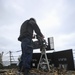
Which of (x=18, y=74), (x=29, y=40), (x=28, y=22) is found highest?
(x=28, y=22)

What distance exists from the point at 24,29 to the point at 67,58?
77.6 inches

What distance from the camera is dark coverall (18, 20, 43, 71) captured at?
4.38 m

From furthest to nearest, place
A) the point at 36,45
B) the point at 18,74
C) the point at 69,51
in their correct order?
1. the point at 69,51
2. the point at 36,45
3. the point at 18,74

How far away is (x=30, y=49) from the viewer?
4473 mm

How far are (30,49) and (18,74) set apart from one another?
61cm

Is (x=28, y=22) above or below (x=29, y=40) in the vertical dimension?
above

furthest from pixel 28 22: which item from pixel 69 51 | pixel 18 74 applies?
pixel 69 51

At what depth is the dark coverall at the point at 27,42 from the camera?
438 cm

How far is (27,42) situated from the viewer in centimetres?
452

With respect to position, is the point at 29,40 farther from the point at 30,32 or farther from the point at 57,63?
the point at 57,63

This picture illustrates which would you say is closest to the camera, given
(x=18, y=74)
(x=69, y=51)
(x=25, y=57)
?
(x=25, y=57)

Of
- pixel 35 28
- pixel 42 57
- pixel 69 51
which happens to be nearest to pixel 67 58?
pixel 69 51

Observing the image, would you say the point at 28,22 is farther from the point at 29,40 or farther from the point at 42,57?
the point at 42,57

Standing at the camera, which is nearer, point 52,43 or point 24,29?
point 24,29
